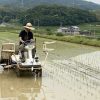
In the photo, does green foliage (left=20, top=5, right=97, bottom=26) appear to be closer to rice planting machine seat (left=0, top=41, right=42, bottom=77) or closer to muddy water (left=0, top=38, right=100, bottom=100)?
rice planting machine seat (left=0, top=41, right=42, bottom=77)

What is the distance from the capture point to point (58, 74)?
11.0 m

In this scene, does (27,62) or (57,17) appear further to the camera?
(57,17)

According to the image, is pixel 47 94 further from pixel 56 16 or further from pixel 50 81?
pixel 56 16

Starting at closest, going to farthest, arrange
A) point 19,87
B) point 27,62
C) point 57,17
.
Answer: point 19,87 → point 27,62 → point 57,17

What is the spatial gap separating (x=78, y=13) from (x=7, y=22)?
23119 millimetres

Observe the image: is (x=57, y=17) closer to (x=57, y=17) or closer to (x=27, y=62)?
(x=57, y=17)

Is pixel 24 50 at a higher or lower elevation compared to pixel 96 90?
higher

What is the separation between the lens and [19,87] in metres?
9.36

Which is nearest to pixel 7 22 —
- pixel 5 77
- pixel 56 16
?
pixel 56 16

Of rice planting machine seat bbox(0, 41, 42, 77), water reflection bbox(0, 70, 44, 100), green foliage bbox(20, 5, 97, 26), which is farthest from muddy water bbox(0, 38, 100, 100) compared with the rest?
green foliage bbox(20, 5, 97, 26)

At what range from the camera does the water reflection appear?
8.30 metres

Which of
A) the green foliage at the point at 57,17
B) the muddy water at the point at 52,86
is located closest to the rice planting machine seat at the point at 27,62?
the muddy water at the point at 52,86

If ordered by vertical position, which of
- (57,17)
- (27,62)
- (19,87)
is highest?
(57,17)

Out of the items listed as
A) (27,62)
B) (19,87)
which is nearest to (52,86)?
(19,87)
